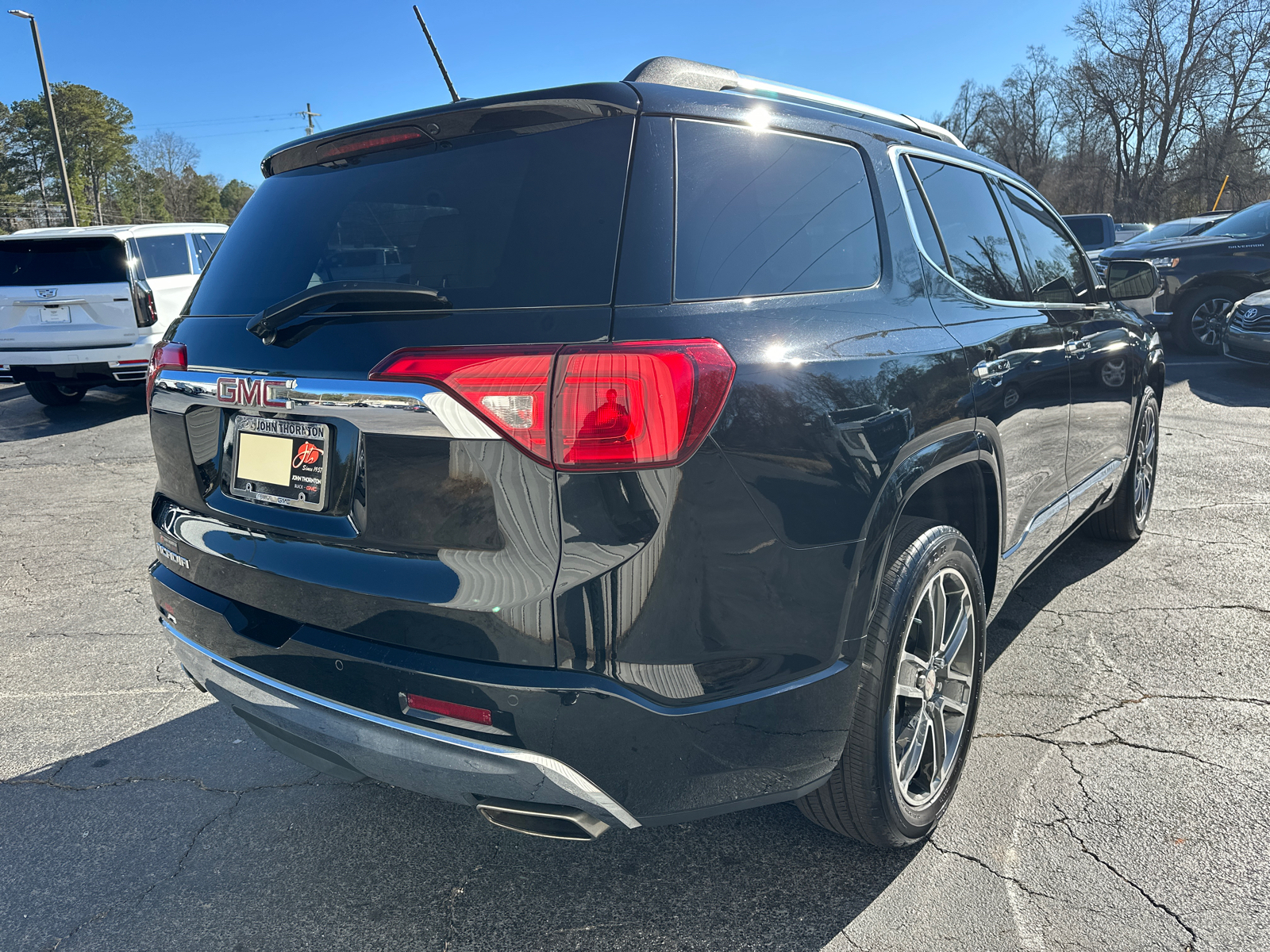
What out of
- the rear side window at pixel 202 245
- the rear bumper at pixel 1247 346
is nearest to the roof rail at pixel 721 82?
the rear bumper at pixel 1247 346

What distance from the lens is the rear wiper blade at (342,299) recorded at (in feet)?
5.90

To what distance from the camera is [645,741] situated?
5.57 ft

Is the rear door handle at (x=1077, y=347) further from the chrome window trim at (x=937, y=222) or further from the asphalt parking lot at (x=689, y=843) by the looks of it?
the asphalt parking lot at (x=689, y=843)

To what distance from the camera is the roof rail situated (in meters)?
2.03

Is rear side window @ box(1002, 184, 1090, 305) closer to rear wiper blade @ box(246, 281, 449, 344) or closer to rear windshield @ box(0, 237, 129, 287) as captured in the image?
rear wiper blade @ box(246, 281, 449, 344)

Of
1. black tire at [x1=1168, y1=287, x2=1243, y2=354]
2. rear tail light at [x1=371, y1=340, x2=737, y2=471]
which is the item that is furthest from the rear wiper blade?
black tire at [x1=1168, y1=287, x2=1243, y2=354]

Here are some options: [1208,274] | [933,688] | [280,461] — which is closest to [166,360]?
[280,461]

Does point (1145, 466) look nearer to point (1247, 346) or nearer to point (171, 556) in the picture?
point (171, 556)

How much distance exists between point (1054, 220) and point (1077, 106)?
60436 millimetres

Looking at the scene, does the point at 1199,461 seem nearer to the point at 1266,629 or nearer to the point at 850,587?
the point at 1266,629

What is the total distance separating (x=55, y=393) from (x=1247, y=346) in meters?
12.8

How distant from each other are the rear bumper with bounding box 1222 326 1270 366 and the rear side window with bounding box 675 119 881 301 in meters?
8.56

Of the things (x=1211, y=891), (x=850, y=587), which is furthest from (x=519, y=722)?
(x=1211, y=891)

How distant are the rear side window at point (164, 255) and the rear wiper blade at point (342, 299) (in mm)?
8727
